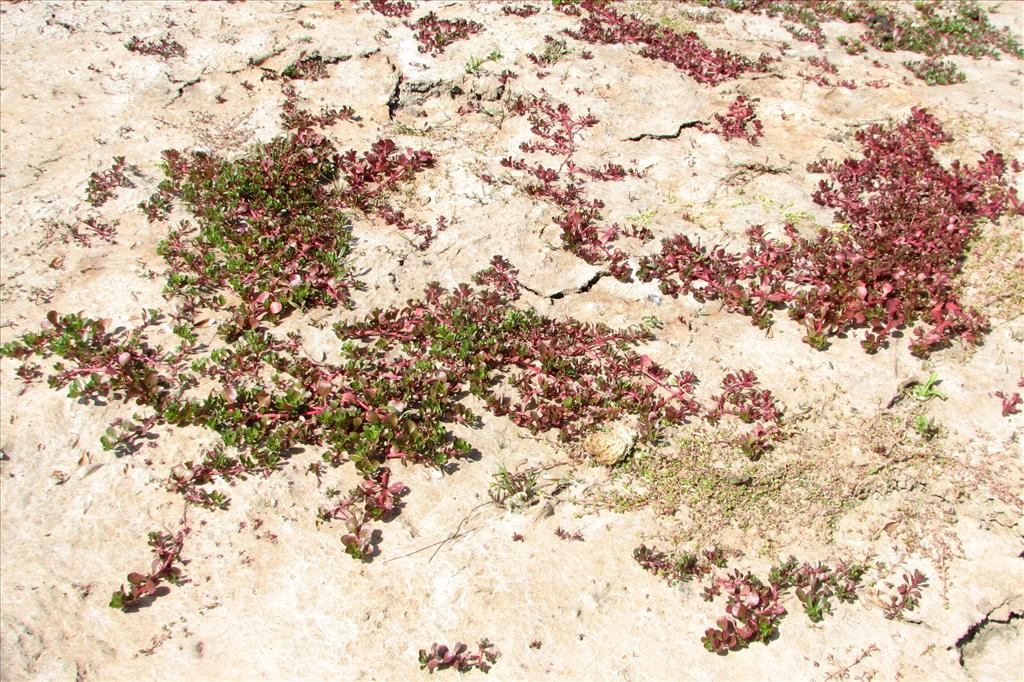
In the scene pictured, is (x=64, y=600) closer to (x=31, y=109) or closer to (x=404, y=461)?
(x=404, y=461)

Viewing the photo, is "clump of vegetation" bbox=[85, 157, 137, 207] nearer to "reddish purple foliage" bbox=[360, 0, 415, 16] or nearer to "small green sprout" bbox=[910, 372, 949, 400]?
"reddish purple foliage" bbox=[360, 0, 415, 16]

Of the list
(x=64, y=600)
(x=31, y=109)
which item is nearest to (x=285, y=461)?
(x=64, y=600)

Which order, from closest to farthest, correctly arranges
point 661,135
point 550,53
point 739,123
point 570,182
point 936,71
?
point 570,182 → point 661,135 → point 739,123 → point 550,53 → point 936,71

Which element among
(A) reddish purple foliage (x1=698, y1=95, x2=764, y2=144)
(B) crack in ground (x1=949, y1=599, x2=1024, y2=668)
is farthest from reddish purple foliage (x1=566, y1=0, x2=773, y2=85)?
(B) crack in ground (x1=949, y1=599, x2=1024, y2=668)

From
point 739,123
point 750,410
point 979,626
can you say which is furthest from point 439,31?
point 979,626

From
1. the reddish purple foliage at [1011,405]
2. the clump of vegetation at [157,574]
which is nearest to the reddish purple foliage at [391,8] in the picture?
the clump of vegetation at [157,574]

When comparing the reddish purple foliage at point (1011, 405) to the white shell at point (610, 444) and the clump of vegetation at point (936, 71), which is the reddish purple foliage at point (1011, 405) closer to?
the white shell at point (610, 444)

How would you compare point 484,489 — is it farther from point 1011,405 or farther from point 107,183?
point 107,183
